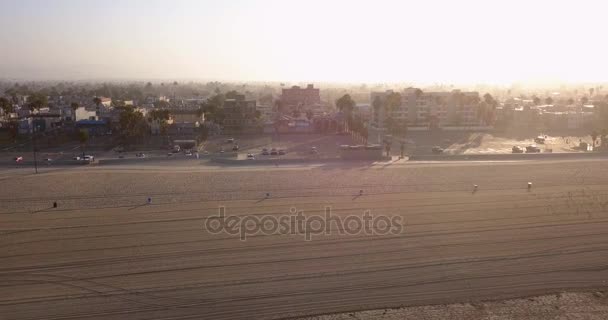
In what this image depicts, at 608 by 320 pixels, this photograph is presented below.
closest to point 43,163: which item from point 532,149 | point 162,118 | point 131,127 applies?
point 131,127

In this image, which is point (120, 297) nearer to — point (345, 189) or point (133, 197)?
point (133, 197)

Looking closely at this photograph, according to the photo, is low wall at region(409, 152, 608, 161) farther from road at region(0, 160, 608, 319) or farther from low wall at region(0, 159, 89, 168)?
low wall at region(0, 159, 89, 168)

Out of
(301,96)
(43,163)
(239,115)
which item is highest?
(301,96)

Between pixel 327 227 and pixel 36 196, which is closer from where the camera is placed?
pixel 327 227

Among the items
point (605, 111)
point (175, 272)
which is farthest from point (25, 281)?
point (605, 111)

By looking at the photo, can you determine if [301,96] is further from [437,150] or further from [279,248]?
[279,248]

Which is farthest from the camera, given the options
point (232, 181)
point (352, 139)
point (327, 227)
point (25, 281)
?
point (352, 139)

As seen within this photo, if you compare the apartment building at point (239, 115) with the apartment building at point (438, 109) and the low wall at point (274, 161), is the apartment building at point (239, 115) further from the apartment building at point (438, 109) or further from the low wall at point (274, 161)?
the low wall at point (274, 161)

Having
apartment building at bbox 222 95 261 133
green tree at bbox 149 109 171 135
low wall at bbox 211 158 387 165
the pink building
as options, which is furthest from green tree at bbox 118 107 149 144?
the pink building
